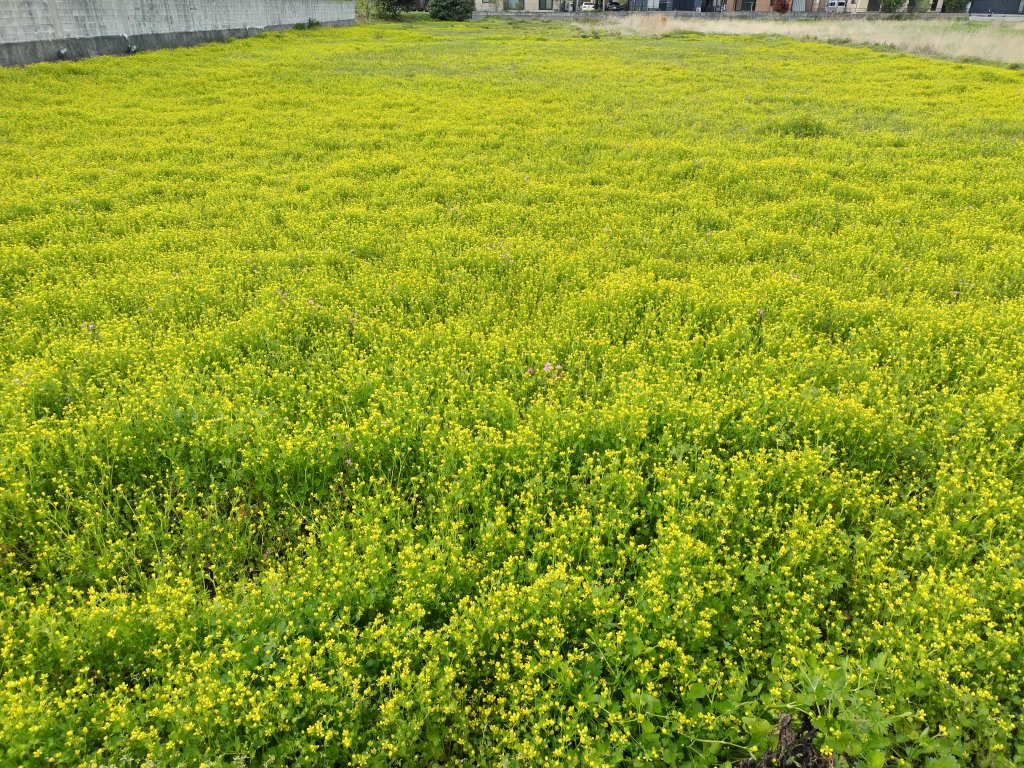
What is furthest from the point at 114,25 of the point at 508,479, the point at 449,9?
the point at 449,9

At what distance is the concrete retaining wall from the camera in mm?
23547

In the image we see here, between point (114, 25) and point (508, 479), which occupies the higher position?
point (114, 25)

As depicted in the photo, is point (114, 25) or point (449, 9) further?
point (449, 9)

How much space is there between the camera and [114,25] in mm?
28453

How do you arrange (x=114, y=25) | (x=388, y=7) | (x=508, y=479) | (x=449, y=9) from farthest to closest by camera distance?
(x=388, y=7) < (x=449, y=9) < (x=114, y=25) < (x=508, y=479)

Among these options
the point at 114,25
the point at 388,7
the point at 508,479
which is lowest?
the point at 508,479

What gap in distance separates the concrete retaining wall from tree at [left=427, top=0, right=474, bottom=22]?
87.5 ft

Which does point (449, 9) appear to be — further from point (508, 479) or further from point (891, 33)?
Result: point (508, 479)

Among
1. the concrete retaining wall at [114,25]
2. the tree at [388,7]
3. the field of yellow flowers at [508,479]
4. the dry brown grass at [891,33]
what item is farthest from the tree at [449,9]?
the field of yellow flowers at [508,479]

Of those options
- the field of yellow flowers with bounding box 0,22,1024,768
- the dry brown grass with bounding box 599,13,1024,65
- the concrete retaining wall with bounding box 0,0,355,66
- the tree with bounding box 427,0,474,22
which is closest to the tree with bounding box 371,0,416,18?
the tree with bounding box 427,0,474,22

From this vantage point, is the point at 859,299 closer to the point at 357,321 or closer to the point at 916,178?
the point at 357,321

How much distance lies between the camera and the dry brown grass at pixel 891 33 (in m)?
32.3

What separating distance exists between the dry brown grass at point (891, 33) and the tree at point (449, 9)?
16.9 meters

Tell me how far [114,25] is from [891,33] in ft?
158
